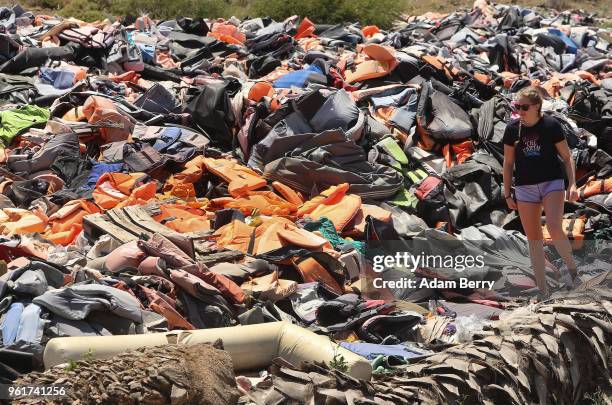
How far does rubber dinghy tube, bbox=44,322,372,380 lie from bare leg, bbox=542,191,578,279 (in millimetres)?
2008

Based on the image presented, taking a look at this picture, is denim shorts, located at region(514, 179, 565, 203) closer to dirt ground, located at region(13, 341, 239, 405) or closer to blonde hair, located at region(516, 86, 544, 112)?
blonde hair, located at region(516, 86, 544, 112)

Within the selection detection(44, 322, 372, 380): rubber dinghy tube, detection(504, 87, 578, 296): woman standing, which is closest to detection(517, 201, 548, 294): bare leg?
detection(504, 87, 578, 296): woman standing

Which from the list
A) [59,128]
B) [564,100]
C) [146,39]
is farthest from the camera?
[146,39]

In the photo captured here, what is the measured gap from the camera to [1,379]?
16.1 ft

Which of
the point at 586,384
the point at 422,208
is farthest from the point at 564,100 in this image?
the point at 586,384

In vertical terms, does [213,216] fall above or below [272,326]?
below

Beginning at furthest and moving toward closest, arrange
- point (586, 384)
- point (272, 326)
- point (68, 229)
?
1. point (68, 229)
2. point (272, 326)
3. point (586, 384)

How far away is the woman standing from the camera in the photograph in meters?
6.13

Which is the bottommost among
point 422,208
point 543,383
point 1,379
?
point 422,208

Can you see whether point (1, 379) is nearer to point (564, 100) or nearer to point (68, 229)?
point (68, 229)

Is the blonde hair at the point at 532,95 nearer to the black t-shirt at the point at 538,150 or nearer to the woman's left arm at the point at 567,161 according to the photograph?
the black t-shirt at the point at 538,150

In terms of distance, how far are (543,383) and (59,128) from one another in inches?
237

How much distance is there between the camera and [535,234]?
639 cm

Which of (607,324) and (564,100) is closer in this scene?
(607,324)
